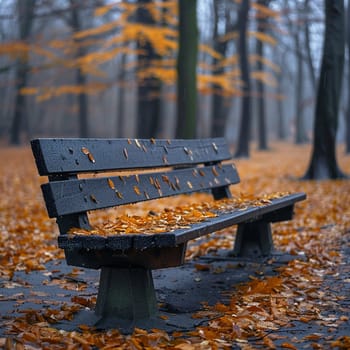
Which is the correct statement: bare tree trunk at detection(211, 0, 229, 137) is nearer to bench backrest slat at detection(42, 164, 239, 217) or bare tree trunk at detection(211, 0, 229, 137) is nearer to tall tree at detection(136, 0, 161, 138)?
tall tree at detection(136, 0, 161, 138)

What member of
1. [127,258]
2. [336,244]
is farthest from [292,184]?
[127,258]

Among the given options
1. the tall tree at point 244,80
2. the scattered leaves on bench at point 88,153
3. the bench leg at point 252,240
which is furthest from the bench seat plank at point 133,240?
the tall tree at point 244,80

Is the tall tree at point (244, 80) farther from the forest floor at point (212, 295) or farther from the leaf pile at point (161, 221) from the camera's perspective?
the leaf pile at point (161, 221)

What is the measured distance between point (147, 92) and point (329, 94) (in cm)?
787

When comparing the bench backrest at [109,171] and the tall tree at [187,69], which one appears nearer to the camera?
the bench backrest at [109,171]

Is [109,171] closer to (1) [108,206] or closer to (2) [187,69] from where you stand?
(1) [108,206]

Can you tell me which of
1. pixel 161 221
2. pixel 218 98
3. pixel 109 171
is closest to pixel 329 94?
pixel 109 171

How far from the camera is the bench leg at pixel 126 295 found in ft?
11.9

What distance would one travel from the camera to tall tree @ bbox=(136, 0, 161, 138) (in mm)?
18516

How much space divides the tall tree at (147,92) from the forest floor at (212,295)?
438 inches

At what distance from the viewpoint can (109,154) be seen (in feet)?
13.9

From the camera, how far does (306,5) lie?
25.8 meters

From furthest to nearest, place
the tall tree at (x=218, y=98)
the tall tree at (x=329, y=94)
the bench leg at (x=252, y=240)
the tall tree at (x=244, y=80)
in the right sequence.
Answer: the tall tree at (x=218, y=98) < the tall tree at (x=244, y=80) < the tall tree at (x=329, y=94) < the bench leg at (x=252, y=240)

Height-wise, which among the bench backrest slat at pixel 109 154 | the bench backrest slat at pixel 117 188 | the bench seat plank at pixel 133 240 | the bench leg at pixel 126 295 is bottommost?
the bench leg at pixel 126 295
